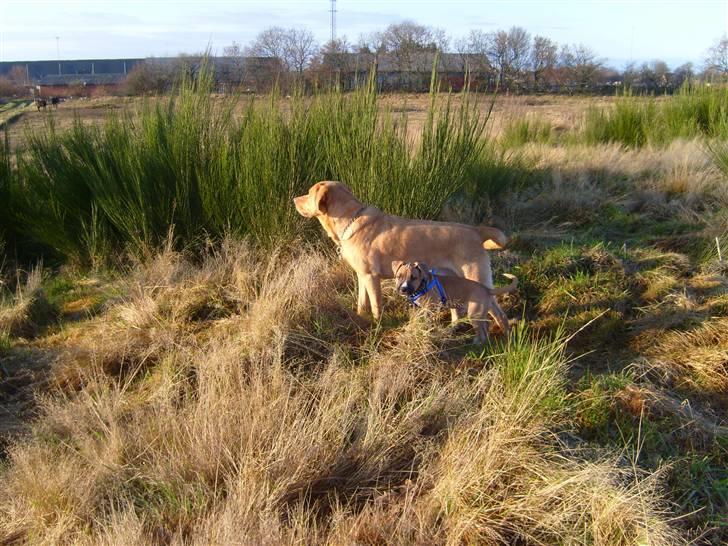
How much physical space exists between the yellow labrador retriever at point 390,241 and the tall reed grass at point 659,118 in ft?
30.9

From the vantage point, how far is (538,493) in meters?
3.04

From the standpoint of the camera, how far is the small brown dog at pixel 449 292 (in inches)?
175

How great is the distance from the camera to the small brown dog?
175 inches

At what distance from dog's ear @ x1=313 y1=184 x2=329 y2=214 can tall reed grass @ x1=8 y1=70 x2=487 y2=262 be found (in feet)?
5.05

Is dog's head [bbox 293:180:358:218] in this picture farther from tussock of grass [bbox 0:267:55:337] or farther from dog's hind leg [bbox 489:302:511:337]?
tussock of grass [bbox 0:267:55:337]

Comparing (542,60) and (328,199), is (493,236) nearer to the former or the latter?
(328,199)

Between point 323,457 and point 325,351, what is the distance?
4.10ft

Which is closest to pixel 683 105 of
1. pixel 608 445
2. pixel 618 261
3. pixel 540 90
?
pixel 540 90

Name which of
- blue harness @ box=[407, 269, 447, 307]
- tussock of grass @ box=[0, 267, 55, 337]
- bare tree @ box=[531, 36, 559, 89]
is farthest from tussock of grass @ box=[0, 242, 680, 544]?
bare tree @ box=[531, 36, 559, 89]

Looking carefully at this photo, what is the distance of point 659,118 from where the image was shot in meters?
13.6

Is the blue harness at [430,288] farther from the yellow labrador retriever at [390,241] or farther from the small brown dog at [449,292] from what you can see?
the yellow labrador retriever at [390,241]

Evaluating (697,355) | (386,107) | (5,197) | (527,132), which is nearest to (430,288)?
(697,355)

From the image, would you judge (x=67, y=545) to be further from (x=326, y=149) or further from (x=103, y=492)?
(x=326, y=149)

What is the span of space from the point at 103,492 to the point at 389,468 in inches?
54.5
